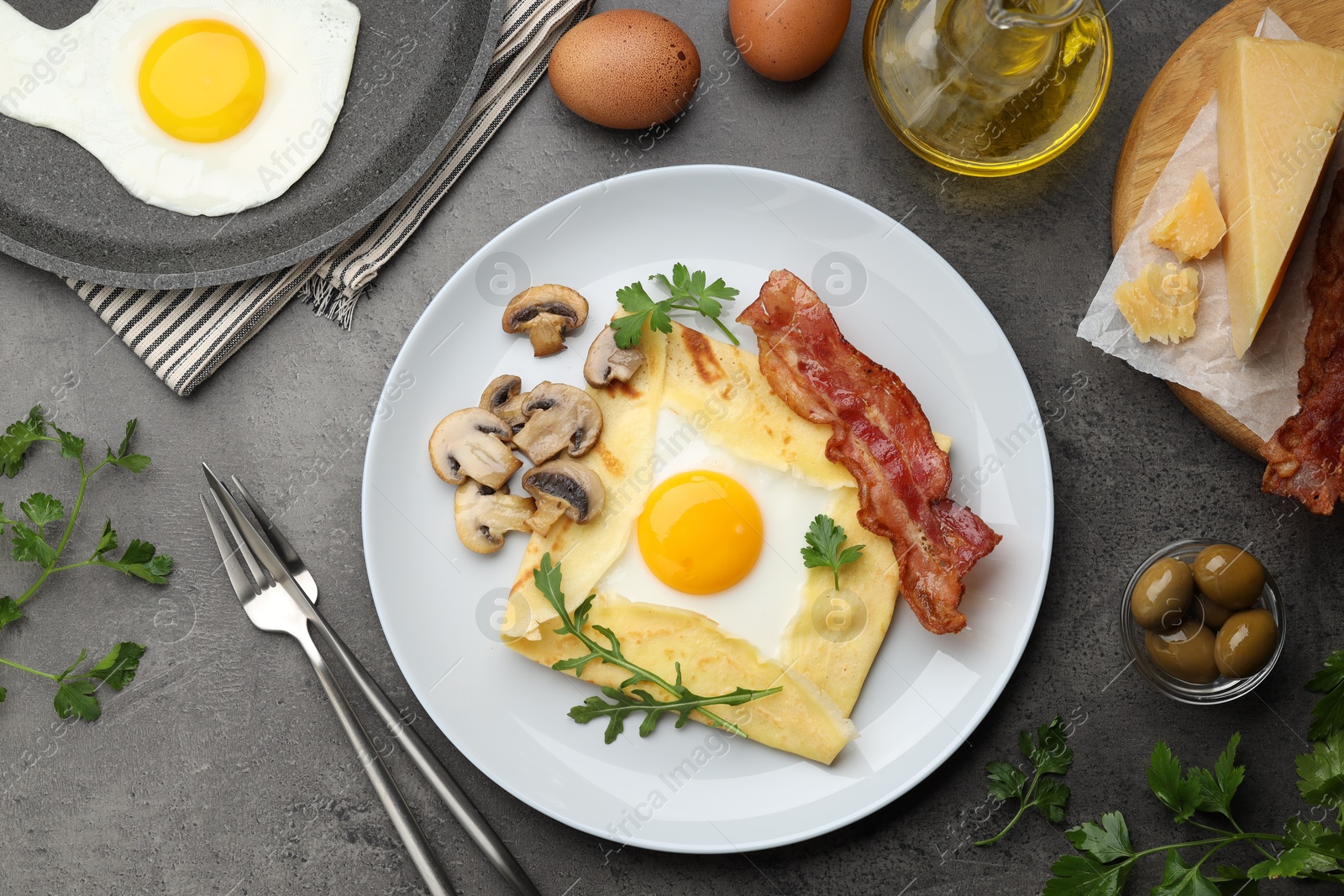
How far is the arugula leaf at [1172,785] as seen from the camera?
2408mm

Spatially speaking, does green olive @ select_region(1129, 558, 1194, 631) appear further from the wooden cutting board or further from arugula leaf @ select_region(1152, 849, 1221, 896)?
arugula leaf @ select_region(1152, 849, 1221, 896)

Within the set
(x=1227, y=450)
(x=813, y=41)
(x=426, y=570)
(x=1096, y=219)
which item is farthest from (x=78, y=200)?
(x=1227, y=450)

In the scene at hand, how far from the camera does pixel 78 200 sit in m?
2.86

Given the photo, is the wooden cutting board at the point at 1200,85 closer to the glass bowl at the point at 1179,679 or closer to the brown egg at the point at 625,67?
the glass bowl at the point at 1179,679

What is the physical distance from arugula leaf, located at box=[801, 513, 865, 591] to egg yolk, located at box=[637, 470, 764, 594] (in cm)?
17

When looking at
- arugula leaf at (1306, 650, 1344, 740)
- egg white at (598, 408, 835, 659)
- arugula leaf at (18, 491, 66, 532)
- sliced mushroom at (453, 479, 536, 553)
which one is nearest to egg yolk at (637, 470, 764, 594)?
egg white at (598, 408, 835, 659)

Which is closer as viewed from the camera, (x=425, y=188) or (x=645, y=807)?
(x=645, y=807)

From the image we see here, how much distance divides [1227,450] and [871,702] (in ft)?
4.71

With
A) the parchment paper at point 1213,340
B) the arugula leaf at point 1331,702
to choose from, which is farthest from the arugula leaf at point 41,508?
the arugula leaf at point 1331,702

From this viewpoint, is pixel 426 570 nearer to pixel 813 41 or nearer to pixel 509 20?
pixel 509 20

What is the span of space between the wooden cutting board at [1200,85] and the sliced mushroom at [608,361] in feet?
5.25

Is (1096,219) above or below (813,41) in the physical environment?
below

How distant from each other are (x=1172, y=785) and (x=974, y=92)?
6.99ft

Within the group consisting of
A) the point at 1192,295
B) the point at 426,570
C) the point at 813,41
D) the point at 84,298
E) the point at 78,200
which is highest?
the point at 78,200
